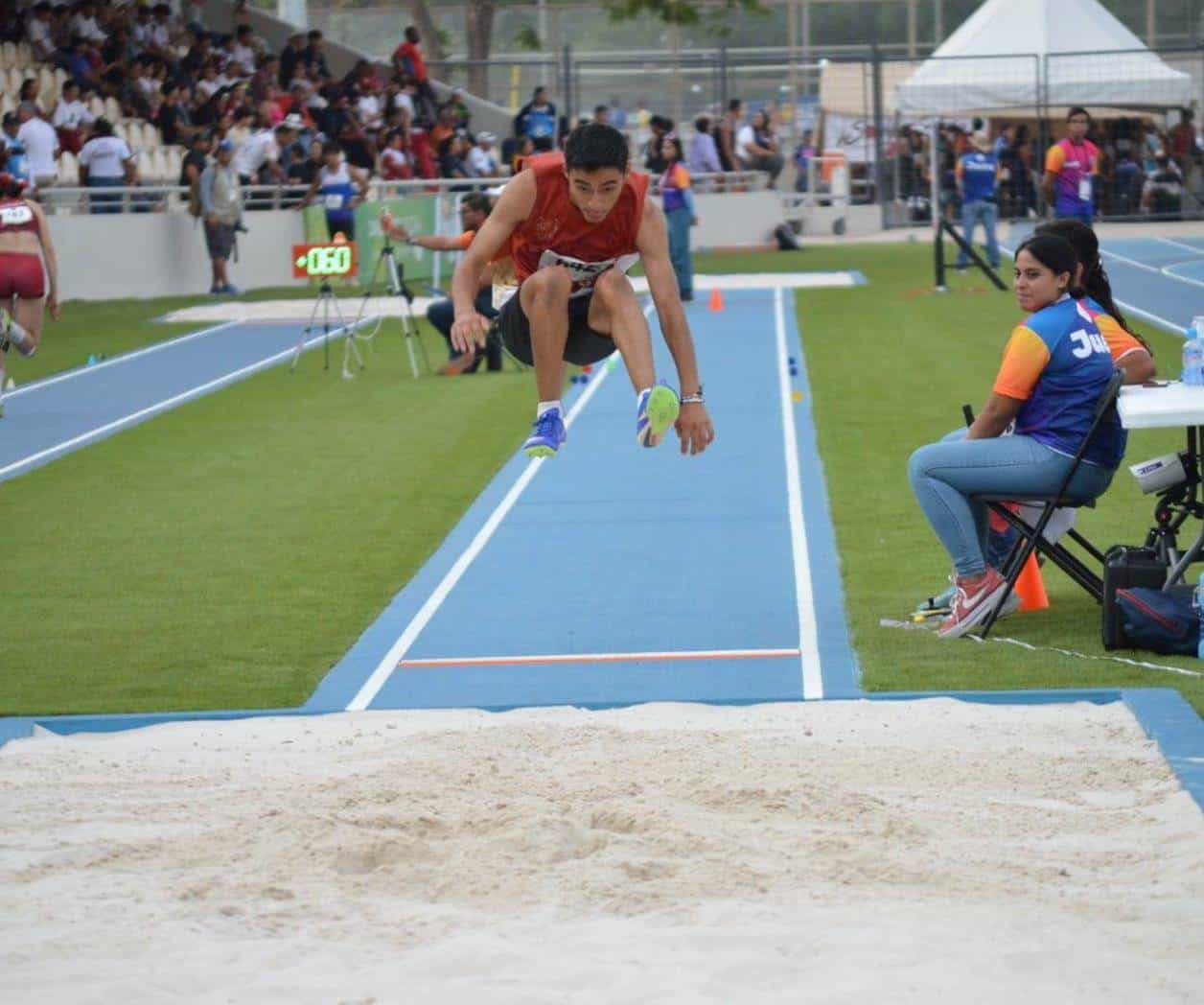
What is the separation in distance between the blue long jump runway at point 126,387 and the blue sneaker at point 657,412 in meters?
7.34

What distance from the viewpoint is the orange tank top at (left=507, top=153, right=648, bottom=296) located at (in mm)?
7270

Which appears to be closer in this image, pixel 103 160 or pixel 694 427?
pixel 694 427

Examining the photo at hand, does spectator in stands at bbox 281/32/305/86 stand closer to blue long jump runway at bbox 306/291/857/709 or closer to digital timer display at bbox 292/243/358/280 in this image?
digital timer display at bbox 292/243/358/280

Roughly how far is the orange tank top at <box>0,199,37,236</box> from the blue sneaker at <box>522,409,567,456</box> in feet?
32.1

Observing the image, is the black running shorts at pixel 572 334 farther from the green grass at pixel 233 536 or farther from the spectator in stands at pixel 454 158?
the spectator in stands at pixel 454 158

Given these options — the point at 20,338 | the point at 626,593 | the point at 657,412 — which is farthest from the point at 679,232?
the point at 657,412

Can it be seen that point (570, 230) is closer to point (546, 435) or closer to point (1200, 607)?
point (546, 435)

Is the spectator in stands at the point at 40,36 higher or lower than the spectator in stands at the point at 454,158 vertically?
higher

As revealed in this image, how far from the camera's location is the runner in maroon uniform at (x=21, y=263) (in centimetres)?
1617

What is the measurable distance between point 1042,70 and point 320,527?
24497 mm

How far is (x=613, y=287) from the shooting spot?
24.8 ft

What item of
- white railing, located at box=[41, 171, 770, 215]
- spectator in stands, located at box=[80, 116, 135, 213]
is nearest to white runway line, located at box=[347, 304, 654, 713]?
white railing, located at box=[41, 171, 770, 215]

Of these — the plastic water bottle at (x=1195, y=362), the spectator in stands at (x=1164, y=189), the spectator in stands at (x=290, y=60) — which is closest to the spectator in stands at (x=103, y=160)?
the spectator in stands at (x=290, y=60)

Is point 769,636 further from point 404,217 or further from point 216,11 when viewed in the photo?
point 216,11
